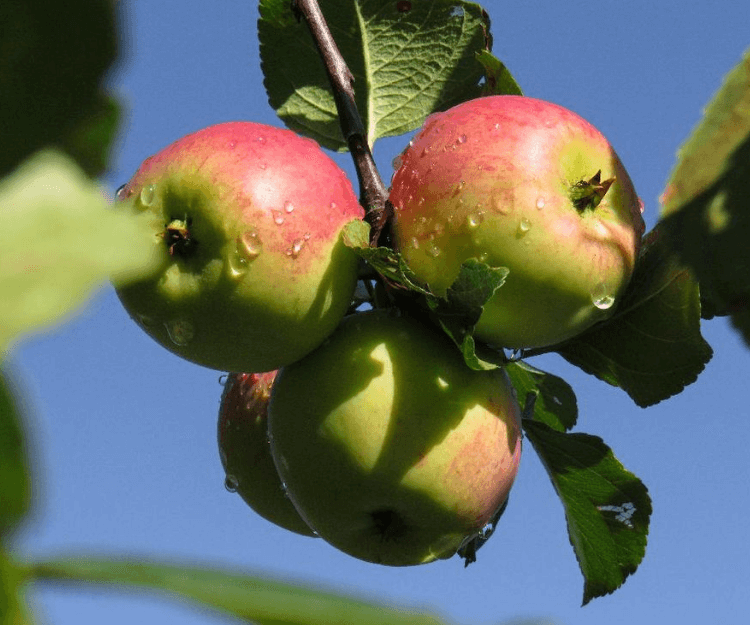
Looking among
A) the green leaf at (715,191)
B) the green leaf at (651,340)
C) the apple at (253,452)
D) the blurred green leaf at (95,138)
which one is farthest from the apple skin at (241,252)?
the blurred green leaf at (95,138)

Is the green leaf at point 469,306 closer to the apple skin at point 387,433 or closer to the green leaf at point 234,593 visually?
the apple skin at point 387,433

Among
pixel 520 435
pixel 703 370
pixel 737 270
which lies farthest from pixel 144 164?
pixel 737 270

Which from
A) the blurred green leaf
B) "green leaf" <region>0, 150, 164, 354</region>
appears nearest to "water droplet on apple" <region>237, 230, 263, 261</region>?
the blurred green leaf

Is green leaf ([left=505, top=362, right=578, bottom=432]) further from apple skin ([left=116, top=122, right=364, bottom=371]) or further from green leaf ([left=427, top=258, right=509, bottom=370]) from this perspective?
apple skin ([left=116, top=122, right=364, bottom=371])

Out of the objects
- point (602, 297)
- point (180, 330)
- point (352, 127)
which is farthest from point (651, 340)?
point (180, 330)

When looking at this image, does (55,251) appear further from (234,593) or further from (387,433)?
(387,433)

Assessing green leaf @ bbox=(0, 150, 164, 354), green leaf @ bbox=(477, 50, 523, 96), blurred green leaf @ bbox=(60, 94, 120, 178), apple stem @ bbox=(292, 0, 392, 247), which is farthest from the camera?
green leaf @ bbox=(477, 50, 523, 96)

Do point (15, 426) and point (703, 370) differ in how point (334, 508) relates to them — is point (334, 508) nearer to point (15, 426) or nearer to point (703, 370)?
point (703, 370)
